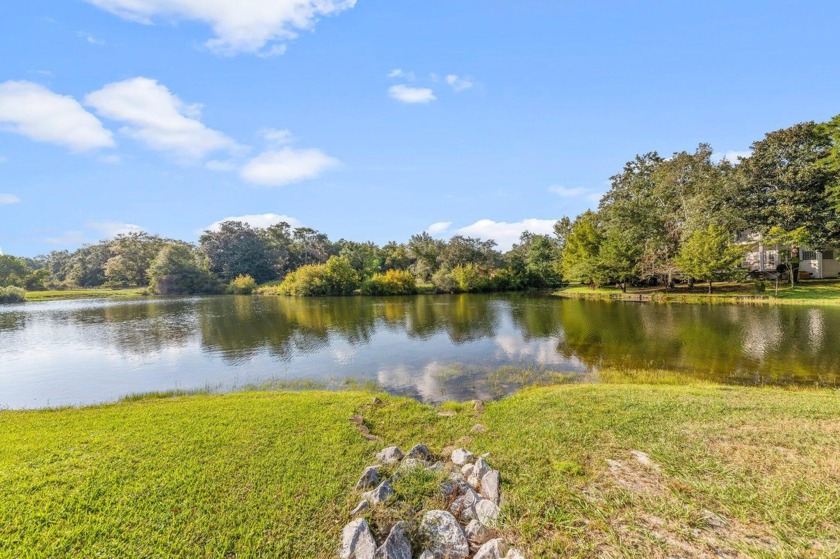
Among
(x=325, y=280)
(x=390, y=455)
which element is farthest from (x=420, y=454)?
(x=325, y=280)

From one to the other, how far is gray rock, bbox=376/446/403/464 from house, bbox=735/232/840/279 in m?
52.8

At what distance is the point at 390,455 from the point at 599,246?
52.9 metres

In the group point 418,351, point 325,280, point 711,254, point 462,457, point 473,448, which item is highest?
point 711,254

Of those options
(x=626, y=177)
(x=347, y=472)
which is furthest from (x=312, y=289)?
(x=347, y=472)

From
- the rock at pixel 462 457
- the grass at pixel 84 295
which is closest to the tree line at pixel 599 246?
the grass at pixel 84 295

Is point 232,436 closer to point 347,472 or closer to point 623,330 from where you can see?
point 347,472

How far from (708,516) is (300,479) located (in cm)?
551

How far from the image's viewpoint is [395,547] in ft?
13.3

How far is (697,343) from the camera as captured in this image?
19391 mm

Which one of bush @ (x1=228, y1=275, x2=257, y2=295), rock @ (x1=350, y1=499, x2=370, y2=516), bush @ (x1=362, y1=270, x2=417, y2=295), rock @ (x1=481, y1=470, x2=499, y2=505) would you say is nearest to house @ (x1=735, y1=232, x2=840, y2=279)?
bush @ (x1=362, y1=270, x2=417, y2=295)

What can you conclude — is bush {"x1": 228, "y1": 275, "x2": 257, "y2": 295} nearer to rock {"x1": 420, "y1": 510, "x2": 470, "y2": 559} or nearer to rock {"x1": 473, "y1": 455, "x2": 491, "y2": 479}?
rock {"x1": 473, "y1": 455, "x2": 491, "y2": 479}

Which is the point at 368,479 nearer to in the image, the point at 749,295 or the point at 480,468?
the point at 480,468

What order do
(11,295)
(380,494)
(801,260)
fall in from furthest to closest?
(11,295)
(801,260)
(380,494)

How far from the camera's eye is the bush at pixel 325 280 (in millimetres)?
63188
